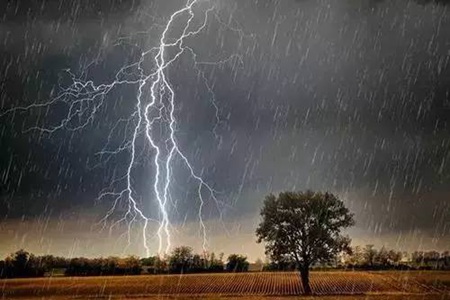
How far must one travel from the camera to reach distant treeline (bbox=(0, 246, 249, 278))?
66.3 meters

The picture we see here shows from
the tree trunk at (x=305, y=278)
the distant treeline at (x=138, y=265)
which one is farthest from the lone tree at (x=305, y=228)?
the distant treeline at (x=138, y=265)

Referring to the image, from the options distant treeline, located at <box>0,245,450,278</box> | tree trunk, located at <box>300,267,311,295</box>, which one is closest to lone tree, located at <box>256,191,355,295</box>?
tree trunk, located at <box>300,267,311,295</box>

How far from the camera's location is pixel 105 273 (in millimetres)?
67625

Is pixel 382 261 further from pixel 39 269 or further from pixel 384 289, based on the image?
pixel 39 269

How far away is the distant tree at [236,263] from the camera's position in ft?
217

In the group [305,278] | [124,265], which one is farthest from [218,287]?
[124,265]

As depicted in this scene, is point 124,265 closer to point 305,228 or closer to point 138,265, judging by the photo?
point 138,265

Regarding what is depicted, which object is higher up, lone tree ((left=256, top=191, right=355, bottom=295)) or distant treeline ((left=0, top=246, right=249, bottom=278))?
lone tree ((left=256, top=191, right=355, bottom=295))

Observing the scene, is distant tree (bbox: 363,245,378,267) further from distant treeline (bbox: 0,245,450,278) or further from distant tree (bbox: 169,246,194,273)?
distant tree (bbox: 169,246,194,273)

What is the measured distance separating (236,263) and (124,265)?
13.5m

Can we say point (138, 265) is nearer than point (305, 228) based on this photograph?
No

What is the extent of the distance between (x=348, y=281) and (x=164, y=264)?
26.0 metres

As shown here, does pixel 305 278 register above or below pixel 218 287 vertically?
above

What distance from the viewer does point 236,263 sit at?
66.2m
